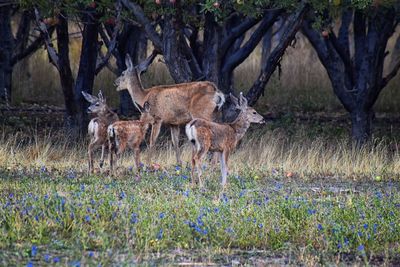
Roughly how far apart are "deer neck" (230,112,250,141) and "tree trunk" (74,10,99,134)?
5.66 m

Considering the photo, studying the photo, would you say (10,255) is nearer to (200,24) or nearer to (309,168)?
(309,168)

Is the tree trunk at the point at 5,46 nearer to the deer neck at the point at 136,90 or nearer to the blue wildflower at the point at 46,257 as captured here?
the deer neck at the point at 136,90

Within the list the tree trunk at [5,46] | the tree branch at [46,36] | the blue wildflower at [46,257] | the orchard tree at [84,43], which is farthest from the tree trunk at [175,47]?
the blue wildflower at [46,257]

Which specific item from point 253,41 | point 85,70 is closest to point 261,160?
point 253,41

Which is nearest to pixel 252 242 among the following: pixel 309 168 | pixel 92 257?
pixel 92 257

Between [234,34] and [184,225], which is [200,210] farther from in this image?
[234,34]

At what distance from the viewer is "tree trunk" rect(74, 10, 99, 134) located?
60.2 ft

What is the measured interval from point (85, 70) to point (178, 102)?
346 centimetres

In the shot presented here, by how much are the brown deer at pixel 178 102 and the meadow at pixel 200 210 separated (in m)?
0.53

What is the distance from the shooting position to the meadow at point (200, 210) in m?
8.30

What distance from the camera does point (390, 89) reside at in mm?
24500

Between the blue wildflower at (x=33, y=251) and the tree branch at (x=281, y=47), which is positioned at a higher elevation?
the tree branch at (x=281, y=47)

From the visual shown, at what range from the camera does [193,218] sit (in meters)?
9.28

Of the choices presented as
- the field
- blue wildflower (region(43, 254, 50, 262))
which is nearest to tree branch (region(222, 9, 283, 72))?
the field
